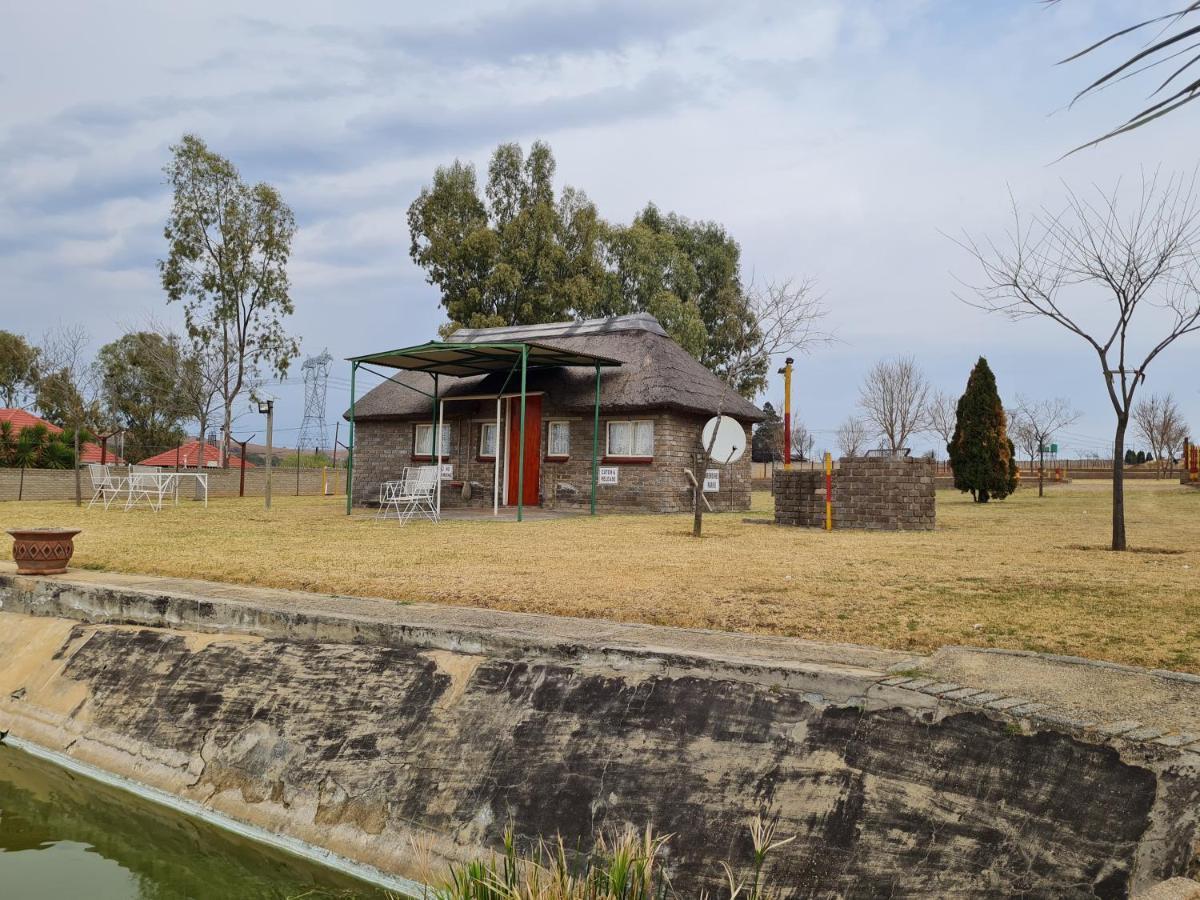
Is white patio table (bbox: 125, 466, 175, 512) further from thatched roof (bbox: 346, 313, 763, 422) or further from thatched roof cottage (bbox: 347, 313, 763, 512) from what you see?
thatched roof (bbox: 346, 313, 763, 422)

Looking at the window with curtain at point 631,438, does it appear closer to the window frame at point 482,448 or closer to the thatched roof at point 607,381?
the thatched roof at point 607,381

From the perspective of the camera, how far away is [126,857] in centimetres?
488

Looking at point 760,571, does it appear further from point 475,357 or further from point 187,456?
point 187,456

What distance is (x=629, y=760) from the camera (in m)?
4.22

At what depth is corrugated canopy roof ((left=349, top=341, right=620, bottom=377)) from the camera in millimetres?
16359

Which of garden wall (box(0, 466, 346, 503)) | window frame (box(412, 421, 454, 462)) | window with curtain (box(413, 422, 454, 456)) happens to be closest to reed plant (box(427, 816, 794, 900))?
window frame (box(412, 421, 454, 462))

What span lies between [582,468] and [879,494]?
725 cm

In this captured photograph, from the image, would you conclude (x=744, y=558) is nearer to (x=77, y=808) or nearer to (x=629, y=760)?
(x=629, y=760)

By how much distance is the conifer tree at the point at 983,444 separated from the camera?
954 inches

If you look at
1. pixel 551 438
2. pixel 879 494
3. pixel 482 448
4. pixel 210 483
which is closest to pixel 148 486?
pixel 210 483

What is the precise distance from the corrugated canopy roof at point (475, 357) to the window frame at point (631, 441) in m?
1.58

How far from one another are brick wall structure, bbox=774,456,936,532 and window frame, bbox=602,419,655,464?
185 inches


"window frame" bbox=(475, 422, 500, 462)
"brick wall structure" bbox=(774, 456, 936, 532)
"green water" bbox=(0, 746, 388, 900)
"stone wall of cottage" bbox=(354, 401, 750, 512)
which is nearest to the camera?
"green water" bbox=(0, 746, 388, 900)

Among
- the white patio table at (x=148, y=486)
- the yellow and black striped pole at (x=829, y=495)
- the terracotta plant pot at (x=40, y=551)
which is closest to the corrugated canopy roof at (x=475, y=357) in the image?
the white patio table at (x=148, y=486)
